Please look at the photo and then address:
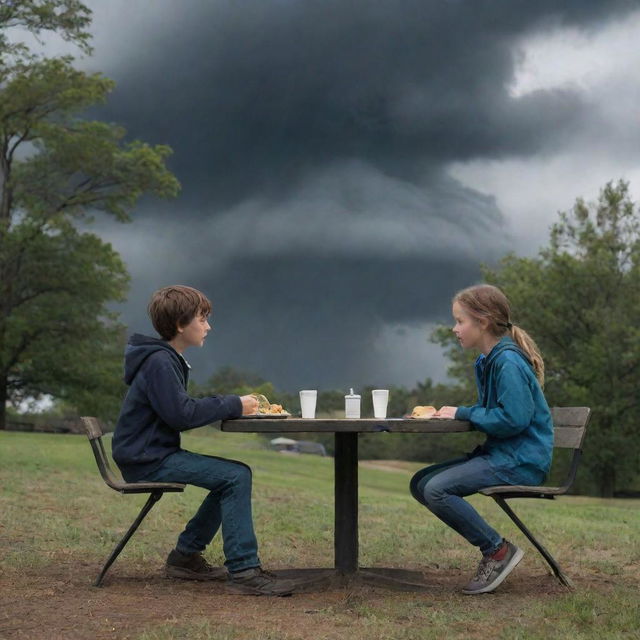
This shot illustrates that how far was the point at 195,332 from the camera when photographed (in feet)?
18.6

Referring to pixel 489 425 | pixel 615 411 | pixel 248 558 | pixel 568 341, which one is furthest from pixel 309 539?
pixel 568 341

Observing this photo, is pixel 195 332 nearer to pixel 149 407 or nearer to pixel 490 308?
pixel 149 407

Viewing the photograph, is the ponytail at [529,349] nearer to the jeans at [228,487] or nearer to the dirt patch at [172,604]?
the dirt patch at [172,604]

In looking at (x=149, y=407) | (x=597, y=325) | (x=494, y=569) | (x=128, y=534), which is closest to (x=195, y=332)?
(x=149, y=407)

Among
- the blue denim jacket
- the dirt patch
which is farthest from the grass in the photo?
the blue denim jacket

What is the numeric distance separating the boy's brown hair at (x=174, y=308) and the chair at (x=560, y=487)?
2051mm

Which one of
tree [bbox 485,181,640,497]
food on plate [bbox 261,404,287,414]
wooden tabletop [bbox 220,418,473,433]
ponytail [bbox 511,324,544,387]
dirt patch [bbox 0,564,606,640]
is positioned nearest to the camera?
dirt patch [bbox 0,564,606,640]

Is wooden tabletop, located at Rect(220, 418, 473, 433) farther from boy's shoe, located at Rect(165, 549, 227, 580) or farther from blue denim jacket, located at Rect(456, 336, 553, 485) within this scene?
boy's shoe, located at Rect(165, 549, 227, 580)

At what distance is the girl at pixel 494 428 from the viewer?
5344mm

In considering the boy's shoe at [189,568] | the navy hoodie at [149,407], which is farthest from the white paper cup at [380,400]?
the boy's shoe at [189,568]

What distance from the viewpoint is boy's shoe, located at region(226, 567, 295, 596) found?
5457mm

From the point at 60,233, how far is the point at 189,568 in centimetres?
2912

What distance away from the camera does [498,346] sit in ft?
18.1

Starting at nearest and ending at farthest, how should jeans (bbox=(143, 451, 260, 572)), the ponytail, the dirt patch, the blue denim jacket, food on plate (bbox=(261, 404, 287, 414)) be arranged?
1. the dirt patch
2. the blue denim jacket
3. jeans (bbox=(143, 451, 260, 572))
4. the ponytail
5. food on plate (bbox=(261, 404, 287, 414))
